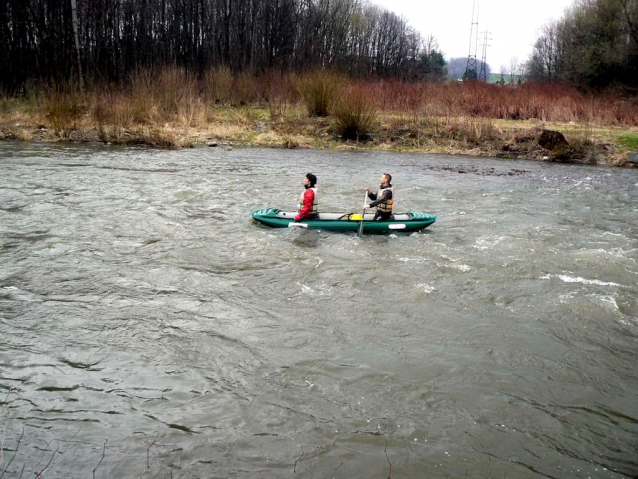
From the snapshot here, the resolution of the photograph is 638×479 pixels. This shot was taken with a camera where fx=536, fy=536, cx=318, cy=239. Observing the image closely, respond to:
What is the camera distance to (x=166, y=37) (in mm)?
33656

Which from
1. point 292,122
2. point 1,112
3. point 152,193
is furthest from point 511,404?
point 1,112

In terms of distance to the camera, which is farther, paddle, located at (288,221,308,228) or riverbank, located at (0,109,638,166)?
riverbank, located at (0,109,638,166)

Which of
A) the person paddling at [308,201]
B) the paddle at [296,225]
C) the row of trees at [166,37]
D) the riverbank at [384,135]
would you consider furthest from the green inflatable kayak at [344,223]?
the row of trees at [166,37]

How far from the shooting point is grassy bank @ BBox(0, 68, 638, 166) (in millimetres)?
18562

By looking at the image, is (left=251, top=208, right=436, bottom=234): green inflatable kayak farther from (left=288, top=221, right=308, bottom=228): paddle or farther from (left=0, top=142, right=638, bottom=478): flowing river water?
(left=0, top=142, right=638, bottom=478): flowing river water

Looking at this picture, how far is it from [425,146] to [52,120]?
13251 mm

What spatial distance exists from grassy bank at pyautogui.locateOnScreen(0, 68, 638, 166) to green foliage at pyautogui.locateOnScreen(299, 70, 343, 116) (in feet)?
0.13

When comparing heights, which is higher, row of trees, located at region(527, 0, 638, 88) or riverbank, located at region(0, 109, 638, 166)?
row of trees, located at region(527, 0, 638, 88)

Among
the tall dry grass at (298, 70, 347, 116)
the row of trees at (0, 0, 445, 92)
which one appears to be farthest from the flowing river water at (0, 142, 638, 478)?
the row of trees at (0, 0, 445, 92)

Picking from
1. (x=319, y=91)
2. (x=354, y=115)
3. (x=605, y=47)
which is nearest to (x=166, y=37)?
(x=319, y=91)

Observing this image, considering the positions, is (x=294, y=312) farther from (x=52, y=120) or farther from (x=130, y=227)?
(x=52, y=120)

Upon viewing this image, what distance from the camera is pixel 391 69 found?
1967 inches

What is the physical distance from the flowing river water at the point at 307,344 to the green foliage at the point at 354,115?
989 centimetres

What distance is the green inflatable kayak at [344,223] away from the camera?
31.4 feet
